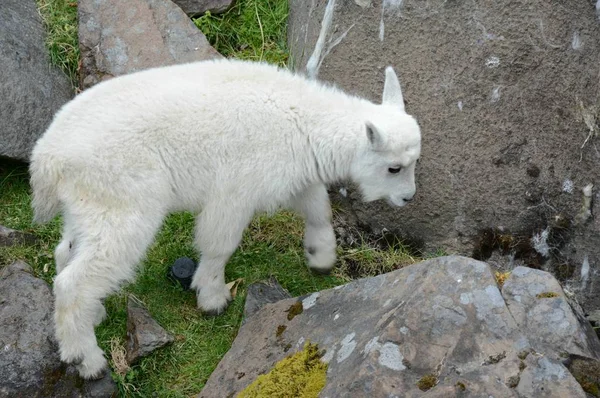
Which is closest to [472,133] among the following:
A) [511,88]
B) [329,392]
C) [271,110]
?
[511,88]

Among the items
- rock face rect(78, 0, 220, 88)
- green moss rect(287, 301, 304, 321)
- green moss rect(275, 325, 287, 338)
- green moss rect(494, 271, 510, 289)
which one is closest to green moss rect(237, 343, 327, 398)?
green moss rect(275, 325, 287, 338)

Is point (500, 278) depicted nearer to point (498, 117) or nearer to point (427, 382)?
point (427, 382)

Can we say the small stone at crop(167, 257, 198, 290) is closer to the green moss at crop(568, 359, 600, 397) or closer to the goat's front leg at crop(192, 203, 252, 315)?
the goat's front leg at crop(192, 203, 252, 315)

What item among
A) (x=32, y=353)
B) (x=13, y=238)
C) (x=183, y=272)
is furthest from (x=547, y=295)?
(x=13, y=238)

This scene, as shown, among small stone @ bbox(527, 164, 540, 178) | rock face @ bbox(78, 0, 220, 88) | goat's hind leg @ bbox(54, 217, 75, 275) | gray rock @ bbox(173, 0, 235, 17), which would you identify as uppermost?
small stone @ bbox(527, 164, 540, 178)

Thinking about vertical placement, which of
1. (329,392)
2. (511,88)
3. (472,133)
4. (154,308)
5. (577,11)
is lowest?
(154,308)

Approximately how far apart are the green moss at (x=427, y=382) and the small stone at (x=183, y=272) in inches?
128

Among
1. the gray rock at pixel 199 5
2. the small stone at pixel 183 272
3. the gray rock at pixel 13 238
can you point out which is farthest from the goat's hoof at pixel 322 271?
the gray rock at pixel 199 5

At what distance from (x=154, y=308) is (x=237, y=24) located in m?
4.44

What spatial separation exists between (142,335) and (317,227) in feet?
5.92

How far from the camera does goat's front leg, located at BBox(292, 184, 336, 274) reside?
24.0 feet

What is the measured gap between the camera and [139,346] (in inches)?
270

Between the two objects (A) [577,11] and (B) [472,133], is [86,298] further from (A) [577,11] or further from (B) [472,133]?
(A) [577,11]

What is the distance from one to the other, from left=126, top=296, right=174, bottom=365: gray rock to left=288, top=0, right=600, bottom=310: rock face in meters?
2.60
